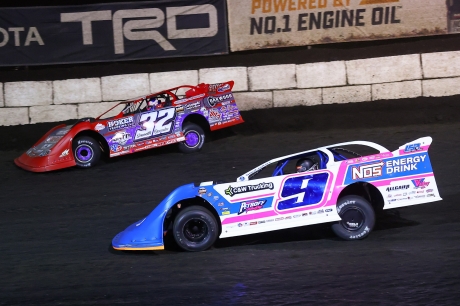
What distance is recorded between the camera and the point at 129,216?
28.4 feet

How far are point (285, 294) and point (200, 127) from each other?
7.43 meters

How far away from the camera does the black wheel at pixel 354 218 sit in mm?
6926

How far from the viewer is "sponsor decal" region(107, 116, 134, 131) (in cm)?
1208

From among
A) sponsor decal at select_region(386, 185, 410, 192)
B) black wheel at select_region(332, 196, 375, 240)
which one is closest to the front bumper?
black wheel at select_region(332, 196, 375, 240)

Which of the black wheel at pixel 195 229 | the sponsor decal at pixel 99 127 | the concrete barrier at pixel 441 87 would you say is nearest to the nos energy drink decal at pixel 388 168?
the black wheel at pixel 195 229

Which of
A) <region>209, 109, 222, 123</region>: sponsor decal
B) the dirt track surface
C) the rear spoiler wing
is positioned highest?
the rear spoiler wing

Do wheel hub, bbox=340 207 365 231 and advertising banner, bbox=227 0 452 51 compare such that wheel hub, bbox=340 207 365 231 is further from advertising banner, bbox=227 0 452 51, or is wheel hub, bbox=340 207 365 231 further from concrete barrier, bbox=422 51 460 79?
advertising banner, bbox=227 0 452 51

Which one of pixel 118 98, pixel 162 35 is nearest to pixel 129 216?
pixel 118 98

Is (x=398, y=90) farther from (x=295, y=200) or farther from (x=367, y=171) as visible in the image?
(x=295, y=200)

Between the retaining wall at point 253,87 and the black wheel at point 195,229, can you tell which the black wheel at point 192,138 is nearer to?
the retaining wall at point 253,87

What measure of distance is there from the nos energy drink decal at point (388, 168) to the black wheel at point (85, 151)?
21.2 feet

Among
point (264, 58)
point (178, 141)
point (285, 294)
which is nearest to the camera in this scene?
point (285, 294)

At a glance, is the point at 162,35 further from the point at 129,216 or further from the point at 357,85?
the point at 129,216

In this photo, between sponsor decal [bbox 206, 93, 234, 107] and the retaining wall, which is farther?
the retaining wall
